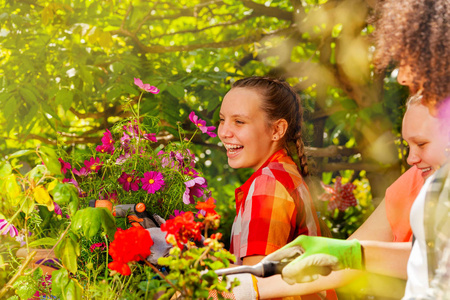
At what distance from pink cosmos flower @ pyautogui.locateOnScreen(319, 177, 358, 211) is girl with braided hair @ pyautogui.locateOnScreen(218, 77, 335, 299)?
100 centimetres

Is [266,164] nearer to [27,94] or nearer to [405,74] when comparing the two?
[405,74]

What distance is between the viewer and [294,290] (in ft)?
3.22

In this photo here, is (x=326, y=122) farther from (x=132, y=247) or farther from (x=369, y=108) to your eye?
(x=132, y=247)

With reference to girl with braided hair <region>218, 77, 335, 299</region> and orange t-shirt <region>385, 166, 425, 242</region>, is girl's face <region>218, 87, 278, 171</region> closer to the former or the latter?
girl with braided hair <region>218, 77, 335, 299</region>

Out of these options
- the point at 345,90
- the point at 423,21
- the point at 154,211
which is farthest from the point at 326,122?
the point at 423,21

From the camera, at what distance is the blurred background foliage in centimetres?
179

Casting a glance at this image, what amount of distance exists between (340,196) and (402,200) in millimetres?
1284

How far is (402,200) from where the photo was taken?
1.04 metres

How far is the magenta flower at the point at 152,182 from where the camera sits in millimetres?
1189

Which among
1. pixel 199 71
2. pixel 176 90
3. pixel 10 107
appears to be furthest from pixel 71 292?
pixel 199 71

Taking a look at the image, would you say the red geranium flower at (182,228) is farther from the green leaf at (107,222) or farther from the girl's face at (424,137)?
the girl's face at (424,137)

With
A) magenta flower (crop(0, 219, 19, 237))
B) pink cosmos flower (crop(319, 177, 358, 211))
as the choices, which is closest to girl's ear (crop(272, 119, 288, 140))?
magenta flower (crop(0, 219, 19, 237))

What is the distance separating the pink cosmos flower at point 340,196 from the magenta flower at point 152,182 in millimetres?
1276

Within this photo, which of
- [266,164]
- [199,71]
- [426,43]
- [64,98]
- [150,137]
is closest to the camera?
[426,43]
